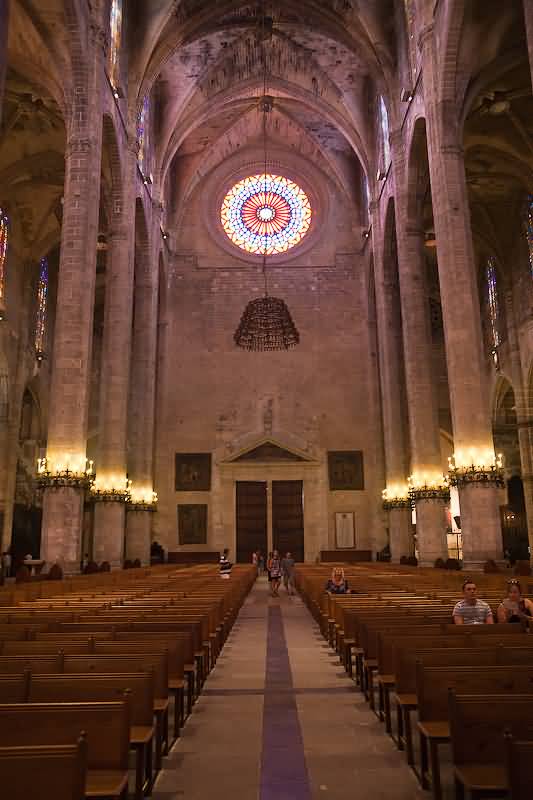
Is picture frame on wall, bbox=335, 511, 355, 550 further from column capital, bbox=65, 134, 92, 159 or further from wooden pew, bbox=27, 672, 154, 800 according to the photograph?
wooden pew, bbox=27, 672, 154, 800

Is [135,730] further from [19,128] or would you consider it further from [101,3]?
[19,128]

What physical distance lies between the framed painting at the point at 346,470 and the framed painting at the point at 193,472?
6.40 meters

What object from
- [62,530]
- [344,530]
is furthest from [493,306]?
[62,530]

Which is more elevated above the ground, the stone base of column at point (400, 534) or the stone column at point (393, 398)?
the stone column at point (393, 398)

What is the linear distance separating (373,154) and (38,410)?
66.7 ft

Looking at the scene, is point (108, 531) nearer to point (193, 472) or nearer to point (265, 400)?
point (193, 472)

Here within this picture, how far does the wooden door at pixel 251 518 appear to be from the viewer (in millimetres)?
33875

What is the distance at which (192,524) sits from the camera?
33750mm

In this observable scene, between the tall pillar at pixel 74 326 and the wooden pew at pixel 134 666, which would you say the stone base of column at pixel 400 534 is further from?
the wooden pew at pixel 134 666

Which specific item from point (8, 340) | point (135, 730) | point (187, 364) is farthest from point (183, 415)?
point (135, 730)

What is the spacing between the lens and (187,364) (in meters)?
35.8

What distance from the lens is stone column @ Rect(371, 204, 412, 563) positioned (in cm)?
2780

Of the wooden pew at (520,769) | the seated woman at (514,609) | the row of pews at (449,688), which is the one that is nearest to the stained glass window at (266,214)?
the row of pews at (449,688)

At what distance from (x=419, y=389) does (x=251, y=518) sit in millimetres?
13916
